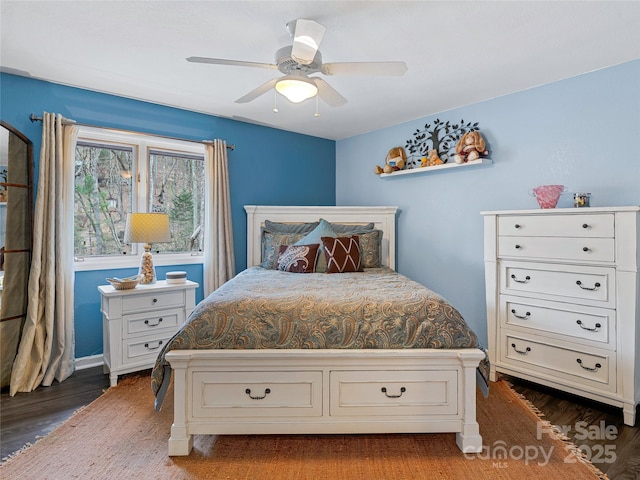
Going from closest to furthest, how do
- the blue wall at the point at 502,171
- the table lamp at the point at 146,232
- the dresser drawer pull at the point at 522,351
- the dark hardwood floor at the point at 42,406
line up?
the dark hardwood floor at the point at 42,406
the blue wall at the point at 502,171
the dresser drawer pull at the point at 522,351
the table lamp at the point at 146,232

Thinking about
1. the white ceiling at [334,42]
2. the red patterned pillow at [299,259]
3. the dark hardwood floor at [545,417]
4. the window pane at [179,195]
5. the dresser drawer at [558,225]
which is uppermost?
the white ceiling at [334,42]

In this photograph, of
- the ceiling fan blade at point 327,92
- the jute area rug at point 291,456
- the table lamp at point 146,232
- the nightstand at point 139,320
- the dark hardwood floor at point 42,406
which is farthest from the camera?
the table lamp at point 146,232

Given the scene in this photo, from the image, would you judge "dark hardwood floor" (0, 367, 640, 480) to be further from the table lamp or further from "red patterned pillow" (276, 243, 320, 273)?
"red patterned pillow" (276, 243, 320, 273)

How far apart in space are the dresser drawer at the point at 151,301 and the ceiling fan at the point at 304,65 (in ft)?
6.04

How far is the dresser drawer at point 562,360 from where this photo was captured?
2.28 meters

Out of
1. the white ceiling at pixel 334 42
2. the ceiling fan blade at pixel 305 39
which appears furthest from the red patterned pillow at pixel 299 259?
the ceiling fan blade at pixel 305 39

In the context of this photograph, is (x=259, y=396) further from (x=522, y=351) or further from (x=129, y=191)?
(x=129, y=191)

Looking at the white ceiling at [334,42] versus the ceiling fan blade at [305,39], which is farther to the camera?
the white ceiling at [334,42]

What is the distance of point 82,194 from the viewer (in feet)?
10.4

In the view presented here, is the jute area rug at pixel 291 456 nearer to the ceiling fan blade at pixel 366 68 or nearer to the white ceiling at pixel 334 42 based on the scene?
the ceiling fan blade at pixel 366 68

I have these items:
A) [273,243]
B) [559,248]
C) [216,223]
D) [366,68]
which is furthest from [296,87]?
[559,248]

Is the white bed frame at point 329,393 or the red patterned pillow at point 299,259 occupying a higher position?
the red patterned pillow at point 299,259

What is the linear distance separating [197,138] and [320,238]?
5.30ft

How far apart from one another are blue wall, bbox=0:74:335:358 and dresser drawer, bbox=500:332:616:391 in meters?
2.67
